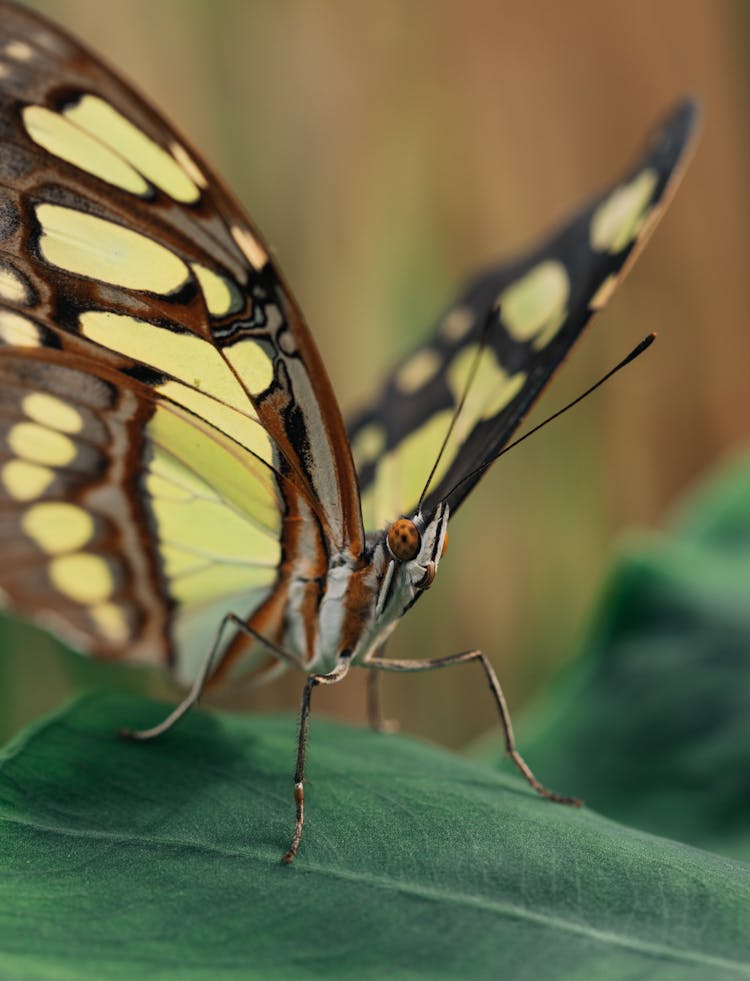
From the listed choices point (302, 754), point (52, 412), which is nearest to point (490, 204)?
point (52, 412)

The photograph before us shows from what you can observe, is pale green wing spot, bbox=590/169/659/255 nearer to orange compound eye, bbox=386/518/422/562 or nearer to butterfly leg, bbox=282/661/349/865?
orange compound eye, bbox=386/518/422/562

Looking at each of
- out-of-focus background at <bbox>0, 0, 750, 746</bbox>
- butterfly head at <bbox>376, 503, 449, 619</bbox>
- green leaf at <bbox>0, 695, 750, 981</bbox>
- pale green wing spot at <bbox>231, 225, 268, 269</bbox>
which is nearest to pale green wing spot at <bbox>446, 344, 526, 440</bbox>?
butterfly head at <bbox>376, 503, 449, 619</bbox>

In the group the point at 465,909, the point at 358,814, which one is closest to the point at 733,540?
the point at 358,814

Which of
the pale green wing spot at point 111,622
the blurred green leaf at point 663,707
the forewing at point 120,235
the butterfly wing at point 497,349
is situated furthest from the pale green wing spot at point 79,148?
the blurred green leaf at point 663,707

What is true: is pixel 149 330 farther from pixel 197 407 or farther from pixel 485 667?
pixel 485 667

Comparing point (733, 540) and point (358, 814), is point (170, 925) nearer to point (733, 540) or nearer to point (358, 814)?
point (358, 814)

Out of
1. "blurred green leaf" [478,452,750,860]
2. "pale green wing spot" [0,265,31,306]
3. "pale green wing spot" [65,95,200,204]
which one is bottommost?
"blurred green leaf" [478,452,750,860]

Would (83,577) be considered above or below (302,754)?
above

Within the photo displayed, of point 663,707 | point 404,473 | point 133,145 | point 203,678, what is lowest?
point 663,707
